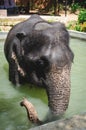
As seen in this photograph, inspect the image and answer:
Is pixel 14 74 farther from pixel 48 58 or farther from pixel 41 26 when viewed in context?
pixel 48 58

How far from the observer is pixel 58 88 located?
7145 millimetres

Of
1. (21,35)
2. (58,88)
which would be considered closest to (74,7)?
(21,35)

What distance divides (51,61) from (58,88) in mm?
541

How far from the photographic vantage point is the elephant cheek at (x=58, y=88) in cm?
698

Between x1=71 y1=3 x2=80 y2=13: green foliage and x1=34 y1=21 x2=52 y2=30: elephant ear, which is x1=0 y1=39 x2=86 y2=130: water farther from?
x1=71 y1=3 x2=80 y2=13: green foliage

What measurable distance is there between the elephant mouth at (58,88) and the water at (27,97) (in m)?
0.50

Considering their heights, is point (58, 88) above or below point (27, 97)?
above

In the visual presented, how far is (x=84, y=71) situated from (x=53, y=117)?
183 inches

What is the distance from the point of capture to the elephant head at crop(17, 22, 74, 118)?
707 centimetres

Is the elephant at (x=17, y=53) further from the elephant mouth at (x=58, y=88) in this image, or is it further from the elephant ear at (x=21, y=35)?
the elephant mouth at (x=58, y=88)

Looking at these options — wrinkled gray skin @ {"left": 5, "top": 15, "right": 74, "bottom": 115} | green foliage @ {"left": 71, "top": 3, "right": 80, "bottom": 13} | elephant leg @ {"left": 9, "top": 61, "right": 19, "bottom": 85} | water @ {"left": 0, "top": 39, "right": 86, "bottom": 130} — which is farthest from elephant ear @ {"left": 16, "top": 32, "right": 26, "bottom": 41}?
green foliage @ {"left": 71, "top": 3, "right": 80, "bottom": 13}

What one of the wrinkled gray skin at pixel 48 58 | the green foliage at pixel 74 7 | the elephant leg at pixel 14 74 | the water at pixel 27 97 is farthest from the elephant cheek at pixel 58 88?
the green foliage at pixel 74 7

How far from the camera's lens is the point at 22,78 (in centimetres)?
944

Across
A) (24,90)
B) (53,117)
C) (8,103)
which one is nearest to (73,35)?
(24,90)
